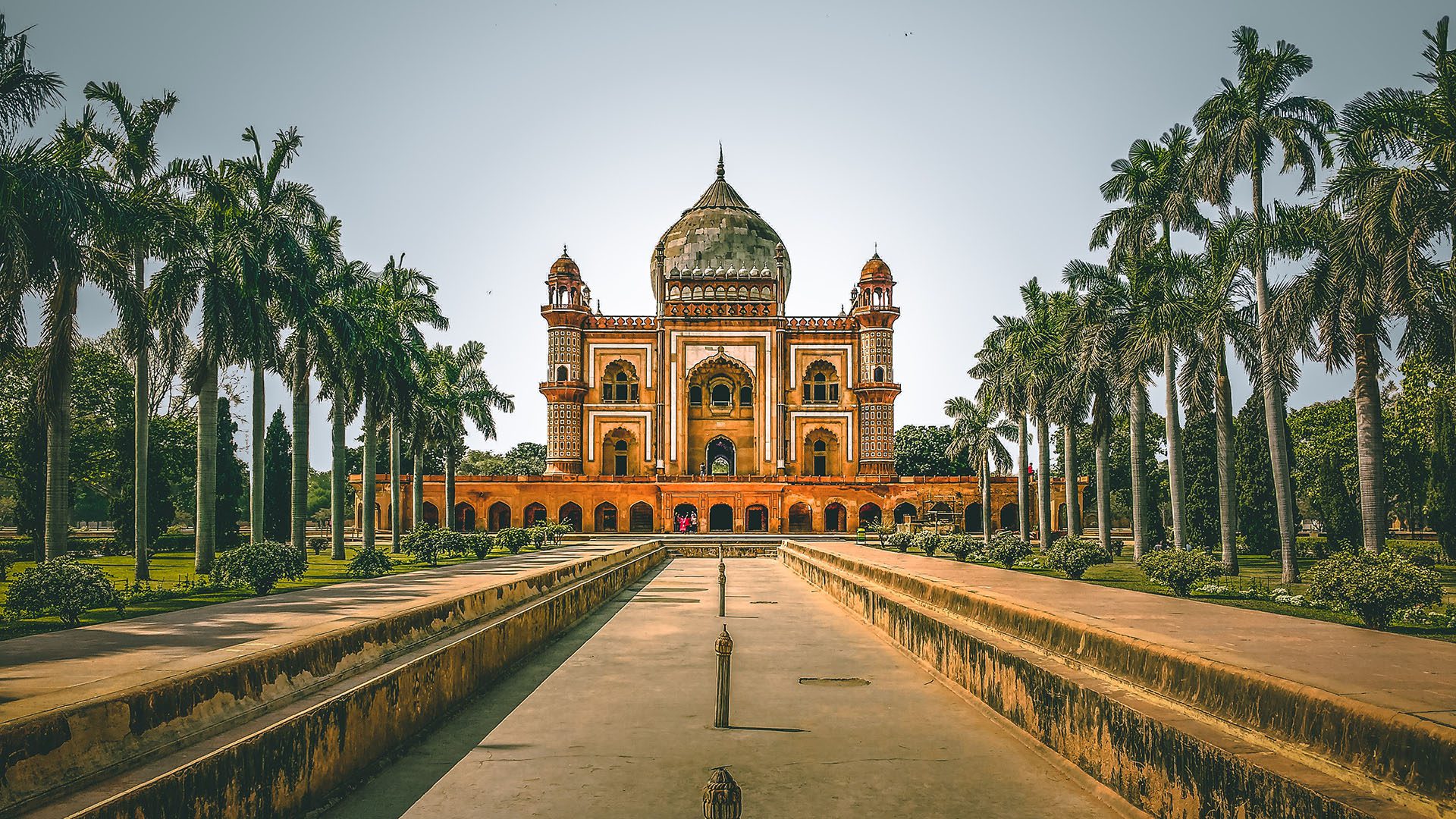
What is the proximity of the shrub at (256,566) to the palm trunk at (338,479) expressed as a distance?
38.0ft

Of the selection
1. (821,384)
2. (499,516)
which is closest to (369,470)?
(499,516)

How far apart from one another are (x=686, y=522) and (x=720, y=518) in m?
2.31

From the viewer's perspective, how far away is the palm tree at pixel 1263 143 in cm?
2133

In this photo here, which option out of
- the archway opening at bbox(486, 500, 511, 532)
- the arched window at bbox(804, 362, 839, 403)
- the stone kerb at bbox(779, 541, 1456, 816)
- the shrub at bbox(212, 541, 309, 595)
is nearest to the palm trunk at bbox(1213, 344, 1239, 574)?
the stone kerb at bbox(779, 541, 1456, 816)

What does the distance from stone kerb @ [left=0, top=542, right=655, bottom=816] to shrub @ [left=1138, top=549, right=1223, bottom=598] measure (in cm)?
1276

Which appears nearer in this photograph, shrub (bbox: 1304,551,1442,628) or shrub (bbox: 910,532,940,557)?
shrub (bbox: 1304,551,1442,628)

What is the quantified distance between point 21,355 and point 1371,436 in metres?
26.1

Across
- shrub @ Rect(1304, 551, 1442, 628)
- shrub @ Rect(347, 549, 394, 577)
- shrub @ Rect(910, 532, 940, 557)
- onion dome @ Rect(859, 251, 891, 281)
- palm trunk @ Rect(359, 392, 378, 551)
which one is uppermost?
onion dome @ Rect(859, 251, 891, 281)

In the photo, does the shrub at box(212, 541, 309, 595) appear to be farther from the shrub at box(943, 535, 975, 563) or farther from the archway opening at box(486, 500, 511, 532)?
the archway opening at box(486, 500, 511, 532)

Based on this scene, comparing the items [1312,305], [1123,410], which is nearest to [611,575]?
[1312,305]

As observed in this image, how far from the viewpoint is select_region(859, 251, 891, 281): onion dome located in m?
60.2

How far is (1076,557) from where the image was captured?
2000 cm

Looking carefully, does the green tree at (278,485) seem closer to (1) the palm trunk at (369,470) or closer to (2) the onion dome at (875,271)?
(1) the palm trunk at (369,470)

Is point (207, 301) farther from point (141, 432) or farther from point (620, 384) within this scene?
point (620, 384)
